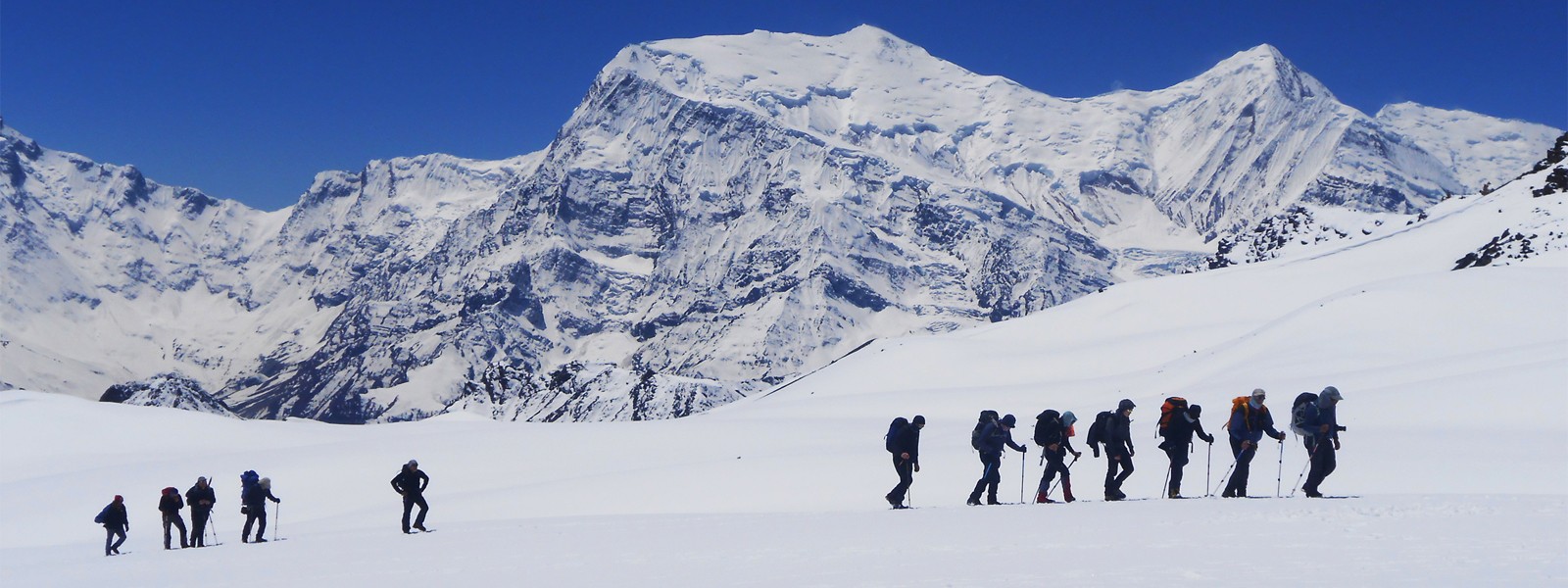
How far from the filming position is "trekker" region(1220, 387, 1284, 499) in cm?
2122

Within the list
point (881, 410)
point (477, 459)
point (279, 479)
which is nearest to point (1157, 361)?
point (881, 410)

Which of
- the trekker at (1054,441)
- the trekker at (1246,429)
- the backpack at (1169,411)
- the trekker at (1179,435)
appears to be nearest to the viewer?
the trekker at (1246,429)

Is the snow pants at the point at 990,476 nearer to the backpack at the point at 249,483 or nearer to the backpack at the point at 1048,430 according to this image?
the backpack at the point at 1048,430

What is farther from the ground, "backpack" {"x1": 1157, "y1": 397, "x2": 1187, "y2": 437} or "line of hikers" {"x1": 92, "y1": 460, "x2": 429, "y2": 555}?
"backpack" {"x1": 1157, "y1": 397, "x2": 1187, "y2": 437}

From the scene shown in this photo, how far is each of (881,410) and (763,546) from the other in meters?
32.7

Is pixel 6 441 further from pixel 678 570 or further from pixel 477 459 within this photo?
pixel 678 570

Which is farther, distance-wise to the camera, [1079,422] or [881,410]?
[881,410]

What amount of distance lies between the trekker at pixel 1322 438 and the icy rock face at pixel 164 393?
384 feet

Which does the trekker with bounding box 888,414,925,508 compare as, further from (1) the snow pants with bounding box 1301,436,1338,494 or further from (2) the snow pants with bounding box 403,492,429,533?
(2) the snow pants with bounding box 403,492,429,533

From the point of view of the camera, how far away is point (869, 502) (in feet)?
90.6

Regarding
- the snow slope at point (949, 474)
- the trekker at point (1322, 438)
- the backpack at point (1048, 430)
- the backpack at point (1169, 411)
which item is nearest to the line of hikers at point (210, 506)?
the snow slope at point (949, 474)

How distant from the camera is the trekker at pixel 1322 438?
66.7 feet

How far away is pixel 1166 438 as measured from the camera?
2192 cm

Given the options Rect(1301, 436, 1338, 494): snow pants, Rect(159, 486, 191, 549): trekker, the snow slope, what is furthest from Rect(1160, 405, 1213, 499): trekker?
Rect(159, 486, 191, 549): trekker
